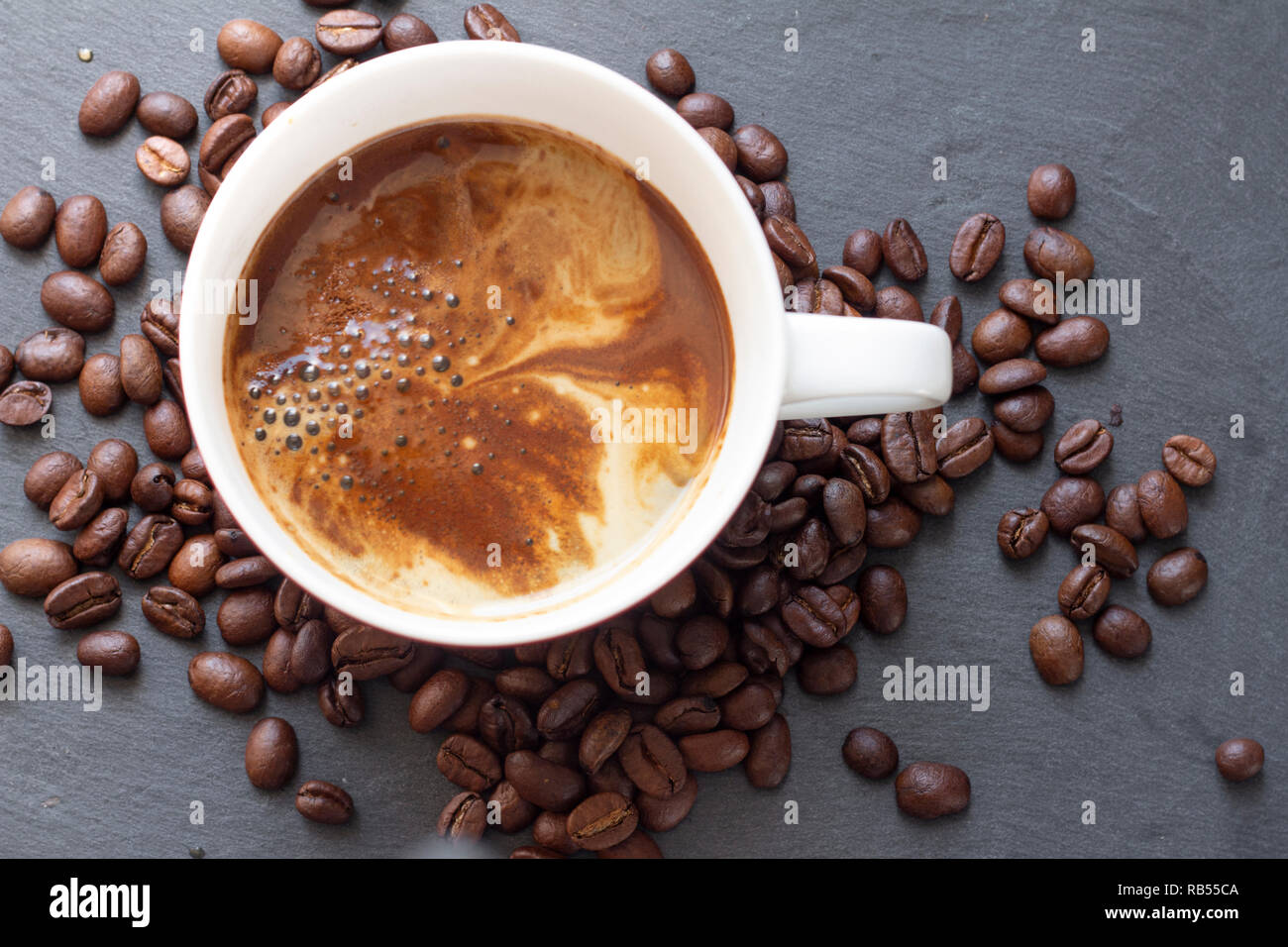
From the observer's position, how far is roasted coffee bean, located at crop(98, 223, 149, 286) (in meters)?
1.31

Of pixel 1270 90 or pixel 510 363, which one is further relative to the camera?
pixel 1270 90

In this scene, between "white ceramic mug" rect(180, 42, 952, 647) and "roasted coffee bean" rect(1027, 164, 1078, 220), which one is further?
"roasted coffee bean" rect(1027, 164, 1078, 220)

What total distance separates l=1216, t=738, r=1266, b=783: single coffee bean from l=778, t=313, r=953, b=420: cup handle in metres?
0.75

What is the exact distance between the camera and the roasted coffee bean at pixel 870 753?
51.4 inches

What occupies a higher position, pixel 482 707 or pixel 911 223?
pixel 911 223

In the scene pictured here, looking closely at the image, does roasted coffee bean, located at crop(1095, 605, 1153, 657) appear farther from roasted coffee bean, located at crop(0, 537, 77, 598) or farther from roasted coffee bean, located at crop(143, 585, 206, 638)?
roasted coffee bean, located at crop(0, 537, 77, 598)

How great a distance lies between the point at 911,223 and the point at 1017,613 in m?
0.53

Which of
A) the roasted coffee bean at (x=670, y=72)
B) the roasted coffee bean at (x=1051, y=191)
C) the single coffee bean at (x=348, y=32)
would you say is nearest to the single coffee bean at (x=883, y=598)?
the roasted coffee bean at (x=1051, y=191)

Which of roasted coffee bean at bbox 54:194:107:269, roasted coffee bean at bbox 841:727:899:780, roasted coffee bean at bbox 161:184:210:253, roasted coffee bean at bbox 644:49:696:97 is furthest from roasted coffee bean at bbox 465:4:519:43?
roasted coffee bean at bbox 841:727:899:780

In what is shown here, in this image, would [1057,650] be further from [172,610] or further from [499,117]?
[172,610]
